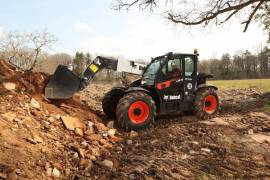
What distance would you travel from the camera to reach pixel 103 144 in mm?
6523

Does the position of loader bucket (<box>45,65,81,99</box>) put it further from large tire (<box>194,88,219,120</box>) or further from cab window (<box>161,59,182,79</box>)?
large tire (<box>194,88,219,120</box>)

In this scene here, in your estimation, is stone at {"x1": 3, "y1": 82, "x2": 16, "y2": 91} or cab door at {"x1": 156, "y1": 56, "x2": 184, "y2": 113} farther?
cab door at {"x1": 156, "y1": 56, "x2": 184, "y2": 113}

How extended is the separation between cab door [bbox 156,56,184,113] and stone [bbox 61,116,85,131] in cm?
255

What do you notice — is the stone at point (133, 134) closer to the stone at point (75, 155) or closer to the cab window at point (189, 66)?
the stone at point (75, 155)

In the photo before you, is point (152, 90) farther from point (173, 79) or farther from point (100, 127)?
point (100, 127)

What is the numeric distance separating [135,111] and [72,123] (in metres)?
1.74

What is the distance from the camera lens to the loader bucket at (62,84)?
7.77m

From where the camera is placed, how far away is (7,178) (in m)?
4.49

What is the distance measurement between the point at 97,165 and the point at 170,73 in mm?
4170

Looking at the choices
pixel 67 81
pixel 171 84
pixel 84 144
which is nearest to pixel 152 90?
pixel 171 84

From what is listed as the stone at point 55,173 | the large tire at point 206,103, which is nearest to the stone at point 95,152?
the stone at point 55,173

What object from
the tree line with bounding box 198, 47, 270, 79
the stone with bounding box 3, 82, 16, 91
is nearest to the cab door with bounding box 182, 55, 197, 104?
the stone with bounding box 3, 82, 16, 91

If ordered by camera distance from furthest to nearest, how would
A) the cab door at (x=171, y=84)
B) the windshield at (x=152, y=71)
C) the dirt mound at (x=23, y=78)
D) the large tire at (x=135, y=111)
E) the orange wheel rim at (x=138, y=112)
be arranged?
the windshield at (x=152, y=71) → the cab door at (x=171, y=84) → the orange wheel rim at (x=138, y=112) → the large tire at (x=135, y=111) → the dirt mound at (x=23, y=78)

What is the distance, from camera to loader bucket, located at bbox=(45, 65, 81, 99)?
777 centimetres
